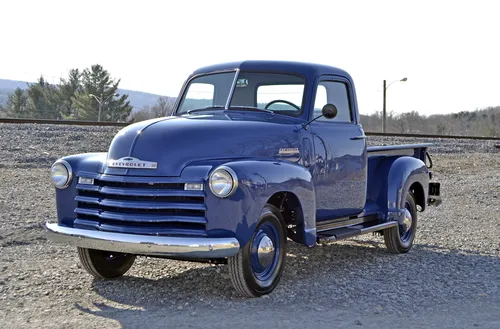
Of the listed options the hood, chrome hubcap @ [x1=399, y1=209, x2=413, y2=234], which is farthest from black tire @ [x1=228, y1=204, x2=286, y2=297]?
chrome hubcap @ [x1=399, y1=209, x2=413, y2=234]

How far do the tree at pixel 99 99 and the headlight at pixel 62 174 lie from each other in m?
48.6

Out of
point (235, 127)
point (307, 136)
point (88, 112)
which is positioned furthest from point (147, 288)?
point (88, 112)

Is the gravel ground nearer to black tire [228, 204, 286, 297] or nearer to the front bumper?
black tire [228, 204, 286, 297]

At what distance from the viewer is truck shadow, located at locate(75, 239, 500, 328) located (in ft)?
18.3

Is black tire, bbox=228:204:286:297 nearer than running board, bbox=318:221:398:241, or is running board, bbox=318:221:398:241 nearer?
black tire, bbox=228:204:286:297

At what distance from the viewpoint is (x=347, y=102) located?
25.0 ft

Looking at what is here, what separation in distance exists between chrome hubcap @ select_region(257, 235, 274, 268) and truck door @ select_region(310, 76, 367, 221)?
1091 mm

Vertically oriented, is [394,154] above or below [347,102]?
below

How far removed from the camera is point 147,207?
5418 millimetres

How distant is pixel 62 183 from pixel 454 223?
693cm

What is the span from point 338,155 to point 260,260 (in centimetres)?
176

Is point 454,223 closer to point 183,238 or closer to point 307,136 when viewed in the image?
point 307,136

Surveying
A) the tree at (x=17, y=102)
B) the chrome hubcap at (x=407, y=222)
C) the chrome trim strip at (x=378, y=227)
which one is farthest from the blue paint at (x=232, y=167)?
the tree at (x=17, y=102)

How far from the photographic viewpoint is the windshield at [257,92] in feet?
22.4
